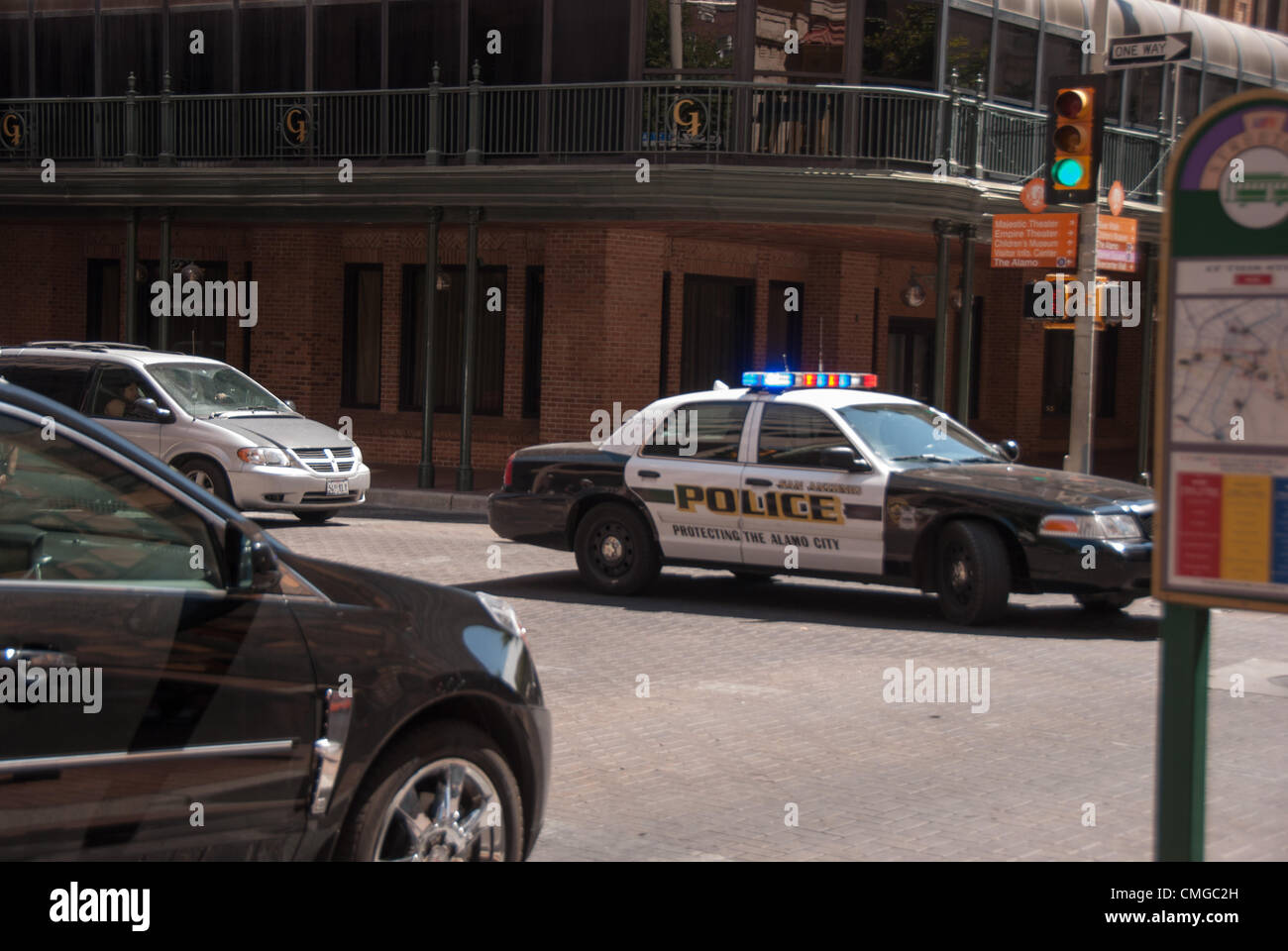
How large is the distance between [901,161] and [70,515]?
1800cm

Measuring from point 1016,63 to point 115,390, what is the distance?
14.1 m

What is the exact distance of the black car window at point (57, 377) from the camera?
16.5 metres

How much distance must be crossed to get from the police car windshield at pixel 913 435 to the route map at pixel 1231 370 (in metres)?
7.69

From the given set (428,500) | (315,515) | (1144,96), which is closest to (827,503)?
(315,515)

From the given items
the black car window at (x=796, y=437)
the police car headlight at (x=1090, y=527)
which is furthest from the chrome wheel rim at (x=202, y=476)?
the police car headlight at (x=1090, y=527)

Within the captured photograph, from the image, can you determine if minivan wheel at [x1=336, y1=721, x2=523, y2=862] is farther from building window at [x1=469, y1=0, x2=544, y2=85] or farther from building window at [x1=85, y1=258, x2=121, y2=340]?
building window at [x1=85, y1=258, x2=121, y2=340]

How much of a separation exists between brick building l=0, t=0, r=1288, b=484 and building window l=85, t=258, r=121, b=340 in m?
0.05

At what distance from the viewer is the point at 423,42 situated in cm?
2325

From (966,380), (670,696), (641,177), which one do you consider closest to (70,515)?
(670,696)

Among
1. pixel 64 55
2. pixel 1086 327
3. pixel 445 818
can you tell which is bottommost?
pixel 445 818

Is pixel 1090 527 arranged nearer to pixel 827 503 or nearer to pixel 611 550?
pixel 827 503

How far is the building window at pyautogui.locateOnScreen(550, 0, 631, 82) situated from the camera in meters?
21.7

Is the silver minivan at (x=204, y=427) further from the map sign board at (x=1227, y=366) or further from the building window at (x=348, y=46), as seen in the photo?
the map sign board at (x=1227, y=366)

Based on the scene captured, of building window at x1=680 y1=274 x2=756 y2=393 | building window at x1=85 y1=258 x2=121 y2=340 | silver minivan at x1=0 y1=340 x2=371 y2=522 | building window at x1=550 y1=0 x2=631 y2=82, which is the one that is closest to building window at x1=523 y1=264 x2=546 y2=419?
building window at x1=680 y1=274 x2=756 y2=393
